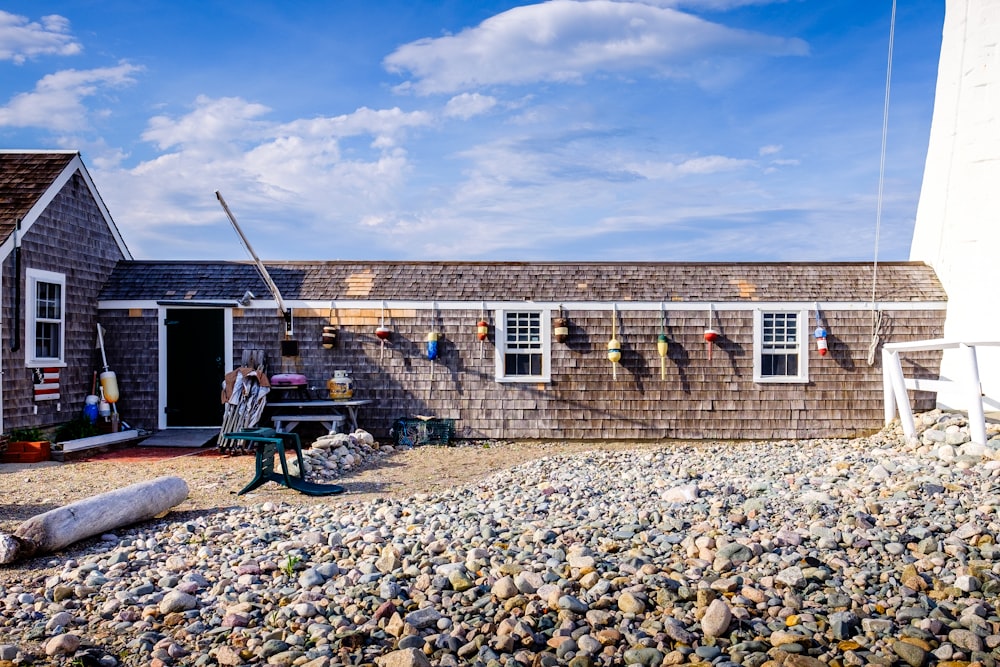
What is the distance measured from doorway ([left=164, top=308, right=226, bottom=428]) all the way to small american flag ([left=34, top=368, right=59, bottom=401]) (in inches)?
63.8

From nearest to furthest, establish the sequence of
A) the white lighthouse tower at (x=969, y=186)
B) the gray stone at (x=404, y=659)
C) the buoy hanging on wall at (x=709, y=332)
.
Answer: the gray stone at (x=404, y=659), the white lighthouse tower at (x=969, y=186), the buoy hanging on wall at (x=709, y=332)

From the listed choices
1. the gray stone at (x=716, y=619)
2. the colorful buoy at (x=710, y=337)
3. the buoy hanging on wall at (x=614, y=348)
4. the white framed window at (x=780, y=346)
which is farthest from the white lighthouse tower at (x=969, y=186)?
the gray stone at (x=716, y=619)

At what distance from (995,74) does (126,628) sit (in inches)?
537

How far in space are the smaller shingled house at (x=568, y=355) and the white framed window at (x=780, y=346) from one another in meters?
0.02

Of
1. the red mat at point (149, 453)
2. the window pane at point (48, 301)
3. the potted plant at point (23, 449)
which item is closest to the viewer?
the potted plant at point (23, 449)

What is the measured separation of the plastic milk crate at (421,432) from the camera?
11.9 metres

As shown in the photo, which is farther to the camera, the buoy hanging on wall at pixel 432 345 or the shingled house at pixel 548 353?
the shingled house at pixel 548 353

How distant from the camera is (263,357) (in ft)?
39.8

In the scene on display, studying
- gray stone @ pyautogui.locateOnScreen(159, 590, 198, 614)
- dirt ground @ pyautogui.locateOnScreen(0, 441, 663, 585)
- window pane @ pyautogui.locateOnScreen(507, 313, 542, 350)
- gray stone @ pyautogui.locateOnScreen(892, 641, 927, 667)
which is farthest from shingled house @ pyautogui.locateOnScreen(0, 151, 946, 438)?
gray stone @ pyautogui.locateOnScreen(892, 641, 927, 667)

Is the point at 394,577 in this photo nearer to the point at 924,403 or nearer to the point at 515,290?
the point at 515,290

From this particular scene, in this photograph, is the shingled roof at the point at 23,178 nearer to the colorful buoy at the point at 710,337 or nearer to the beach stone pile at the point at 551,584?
the beach stone pile at the point at 551,584

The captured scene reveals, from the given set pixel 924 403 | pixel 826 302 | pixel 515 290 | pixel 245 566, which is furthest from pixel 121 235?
pixel 924 403

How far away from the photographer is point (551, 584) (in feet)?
16.4

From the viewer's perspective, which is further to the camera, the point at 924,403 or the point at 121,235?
the point at 121,235
